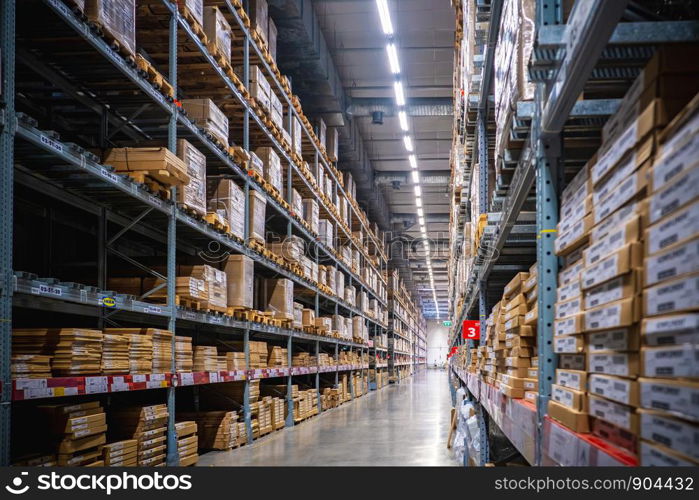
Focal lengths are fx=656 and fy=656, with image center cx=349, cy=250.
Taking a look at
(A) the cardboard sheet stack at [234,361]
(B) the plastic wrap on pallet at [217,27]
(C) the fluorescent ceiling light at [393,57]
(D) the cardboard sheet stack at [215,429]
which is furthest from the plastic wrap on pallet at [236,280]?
(C) the fluorescent ceiling light at [393,57]

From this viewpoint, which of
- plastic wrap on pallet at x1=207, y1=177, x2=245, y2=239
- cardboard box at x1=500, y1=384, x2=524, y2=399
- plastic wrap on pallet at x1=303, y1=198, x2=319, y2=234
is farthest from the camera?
plastic wrap on pallet at x1=303, y1=198, x2=319, y2=234

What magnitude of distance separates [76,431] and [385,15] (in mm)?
8829

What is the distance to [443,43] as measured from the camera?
1409cm

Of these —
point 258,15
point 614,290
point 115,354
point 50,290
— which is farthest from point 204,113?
point 614,290

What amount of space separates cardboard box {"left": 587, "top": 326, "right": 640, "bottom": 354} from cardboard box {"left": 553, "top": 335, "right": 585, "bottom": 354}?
0.05m

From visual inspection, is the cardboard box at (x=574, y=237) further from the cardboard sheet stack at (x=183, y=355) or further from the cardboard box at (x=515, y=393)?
the cardboard sheet stack at (x=183, y=355)

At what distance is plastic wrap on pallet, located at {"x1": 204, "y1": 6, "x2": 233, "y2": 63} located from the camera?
8227mm

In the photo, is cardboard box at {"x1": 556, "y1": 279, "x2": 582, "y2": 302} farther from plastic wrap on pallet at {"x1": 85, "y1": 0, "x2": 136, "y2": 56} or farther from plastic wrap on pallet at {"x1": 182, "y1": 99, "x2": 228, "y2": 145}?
plastic wrap on pallet at {"x1": 182, "y1": 99, "x2": 228, "y2": 145}

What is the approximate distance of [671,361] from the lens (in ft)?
4.79

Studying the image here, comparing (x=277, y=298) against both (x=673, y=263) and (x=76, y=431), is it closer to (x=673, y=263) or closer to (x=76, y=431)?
(x=76, y=431)

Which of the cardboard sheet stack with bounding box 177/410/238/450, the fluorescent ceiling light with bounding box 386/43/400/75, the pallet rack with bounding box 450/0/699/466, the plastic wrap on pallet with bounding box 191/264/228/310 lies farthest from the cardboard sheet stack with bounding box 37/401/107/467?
the fluorescent ceiling light with bounding box 386/43/400/75

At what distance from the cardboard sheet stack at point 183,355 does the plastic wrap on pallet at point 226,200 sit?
1.72m

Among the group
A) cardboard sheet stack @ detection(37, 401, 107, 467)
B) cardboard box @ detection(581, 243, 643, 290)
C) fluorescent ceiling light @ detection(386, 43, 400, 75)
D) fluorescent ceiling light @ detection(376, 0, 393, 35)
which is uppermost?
fluorescent ceiling light @ detection(376, 0, 393, 35)

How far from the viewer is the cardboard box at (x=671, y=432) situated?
1334mm
